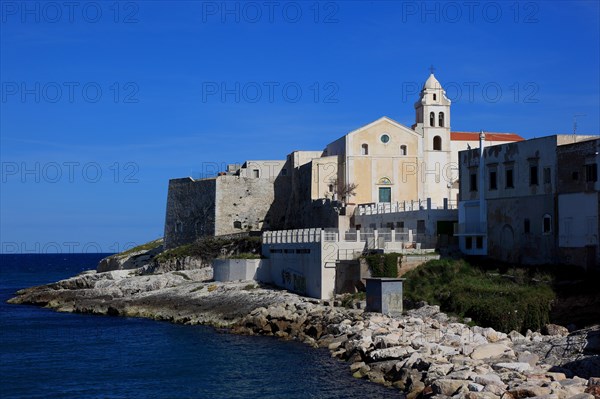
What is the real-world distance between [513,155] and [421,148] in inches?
826

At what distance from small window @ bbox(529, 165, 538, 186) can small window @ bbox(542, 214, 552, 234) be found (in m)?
1.51

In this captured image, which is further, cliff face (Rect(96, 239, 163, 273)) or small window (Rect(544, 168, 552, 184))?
cliff face (Rect(96, 239, 163, 273))

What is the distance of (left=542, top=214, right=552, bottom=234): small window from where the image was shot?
110ft

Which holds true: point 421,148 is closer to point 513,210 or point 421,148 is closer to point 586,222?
point 513,210

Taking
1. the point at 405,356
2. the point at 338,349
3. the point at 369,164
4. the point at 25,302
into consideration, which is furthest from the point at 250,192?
the point at 405,356

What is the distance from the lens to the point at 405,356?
25828 millimetres

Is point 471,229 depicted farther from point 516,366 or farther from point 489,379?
point 489,379

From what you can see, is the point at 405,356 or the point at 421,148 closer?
the point at 405,356

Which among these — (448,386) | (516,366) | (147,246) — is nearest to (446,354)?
(516,366)

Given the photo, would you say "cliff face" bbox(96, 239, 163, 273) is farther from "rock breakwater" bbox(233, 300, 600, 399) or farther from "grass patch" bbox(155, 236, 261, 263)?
"rock breakwater" bbox(233, 300, 600, 399)

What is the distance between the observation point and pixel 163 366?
29.7m

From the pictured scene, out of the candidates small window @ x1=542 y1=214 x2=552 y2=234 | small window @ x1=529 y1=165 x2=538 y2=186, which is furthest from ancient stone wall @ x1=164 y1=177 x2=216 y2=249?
small window @ x1=542 y1=214 x2=552 y2=234

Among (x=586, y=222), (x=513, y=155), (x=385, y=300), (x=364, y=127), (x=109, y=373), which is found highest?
(x=364, y=127)

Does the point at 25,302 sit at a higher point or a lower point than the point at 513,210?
lower
